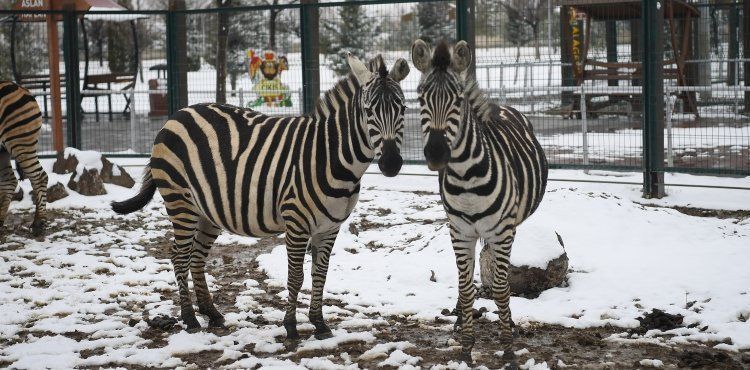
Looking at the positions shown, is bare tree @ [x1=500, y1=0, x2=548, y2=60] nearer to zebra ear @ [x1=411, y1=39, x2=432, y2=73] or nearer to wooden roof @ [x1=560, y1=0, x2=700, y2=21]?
wooden roof @ [x1=560, y1=0, x2=700, y2=21]

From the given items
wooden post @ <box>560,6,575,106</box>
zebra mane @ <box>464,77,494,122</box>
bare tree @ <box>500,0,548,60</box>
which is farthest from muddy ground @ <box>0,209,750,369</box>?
wooden post @ <box>560,6,575,106</box>

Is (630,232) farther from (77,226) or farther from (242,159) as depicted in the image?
(77,226)

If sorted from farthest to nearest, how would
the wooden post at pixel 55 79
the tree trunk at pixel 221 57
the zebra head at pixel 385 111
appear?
the tree trunk at pixel 221 57 → the wooden post at pixel 55 79 → the zebra head at pixel 385 111

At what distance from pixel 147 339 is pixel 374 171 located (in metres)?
6.87

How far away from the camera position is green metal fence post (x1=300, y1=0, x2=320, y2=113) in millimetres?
11383

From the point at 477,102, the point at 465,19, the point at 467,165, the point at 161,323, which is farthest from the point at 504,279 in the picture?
the point at 465,19

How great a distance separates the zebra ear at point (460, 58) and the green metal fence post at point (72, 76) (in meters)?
8.74

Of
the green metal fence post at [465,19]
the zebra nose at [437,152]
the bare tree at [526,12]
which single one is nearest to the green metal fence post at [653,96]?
the green metal fence post at [465,19]

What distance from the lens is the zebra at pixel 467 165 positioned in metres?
5.01

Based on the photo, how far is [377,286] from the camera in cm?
727

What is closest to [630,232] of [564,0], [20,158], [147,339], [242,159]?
[242,159]

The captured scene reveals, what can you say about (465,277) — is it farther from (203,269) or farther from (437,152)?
(203,269)

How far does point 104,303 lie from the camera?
6895 mm

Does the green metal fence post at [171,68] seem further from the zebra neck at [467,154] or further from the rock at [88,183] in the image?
the zebra neck at [467,154]
